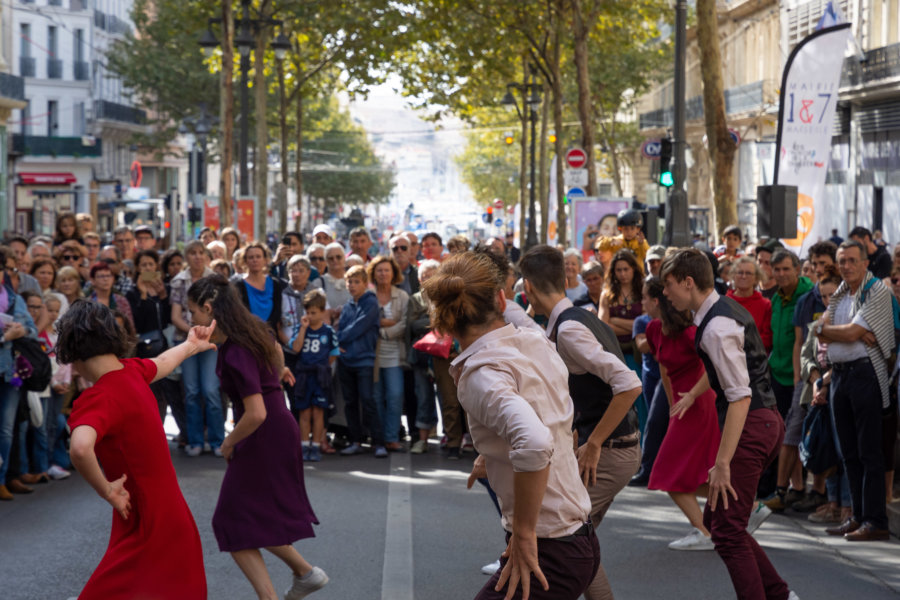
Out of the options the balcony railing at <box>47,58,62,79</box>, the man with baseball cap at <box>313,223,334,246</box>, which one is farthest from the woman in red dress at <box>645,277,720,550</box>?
the balcony railing at <box>47,58,62,79</box>

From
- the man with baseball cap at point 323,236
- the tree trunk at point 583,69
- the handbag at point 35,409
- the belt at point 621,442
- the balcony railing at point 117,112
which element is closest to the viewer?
the belt at point 621,442

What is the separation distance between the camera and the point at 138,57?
2379 inches

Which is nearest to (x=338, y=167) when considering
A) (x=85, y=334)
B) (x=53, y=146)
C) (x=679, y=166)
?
(x=53, y=146)

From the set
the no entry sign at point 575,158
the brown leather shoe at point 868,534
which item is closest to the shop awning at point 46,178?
the no entry sign at point 575,158

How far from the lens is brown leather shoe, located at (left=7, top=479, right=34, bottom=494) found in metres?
10.4

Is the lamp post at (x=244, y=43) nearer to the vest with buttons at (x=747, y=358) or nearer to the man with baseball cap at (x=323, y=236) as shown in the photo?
the man with baseball cap at (x=323, y=236)

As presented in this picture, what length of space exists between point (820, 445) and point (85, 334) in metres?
5.95

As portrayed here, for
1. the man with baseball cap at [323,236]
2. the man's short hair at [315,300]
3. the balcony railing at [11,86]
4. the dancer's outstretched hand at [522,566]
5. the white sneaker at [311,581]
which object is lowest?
the white sneaker at [311,581]

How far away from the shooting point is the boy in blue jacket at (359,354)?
12523 millimetres

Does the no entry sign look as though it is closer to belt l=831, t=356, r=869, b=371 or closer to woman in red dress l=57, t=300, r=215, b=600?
belt l=831, t=356, r=869, b=371

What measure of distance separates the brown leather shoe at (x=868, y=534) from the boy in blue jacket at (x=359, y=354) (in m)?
4.86

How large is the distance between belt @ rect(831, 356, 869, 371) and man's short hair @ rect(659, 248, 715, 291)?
303 centimetres

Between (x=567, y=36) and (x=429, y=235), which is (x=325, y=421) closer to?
(x=429, y=235)

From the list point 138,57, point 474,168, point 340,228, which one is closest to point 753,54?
point 138,57
